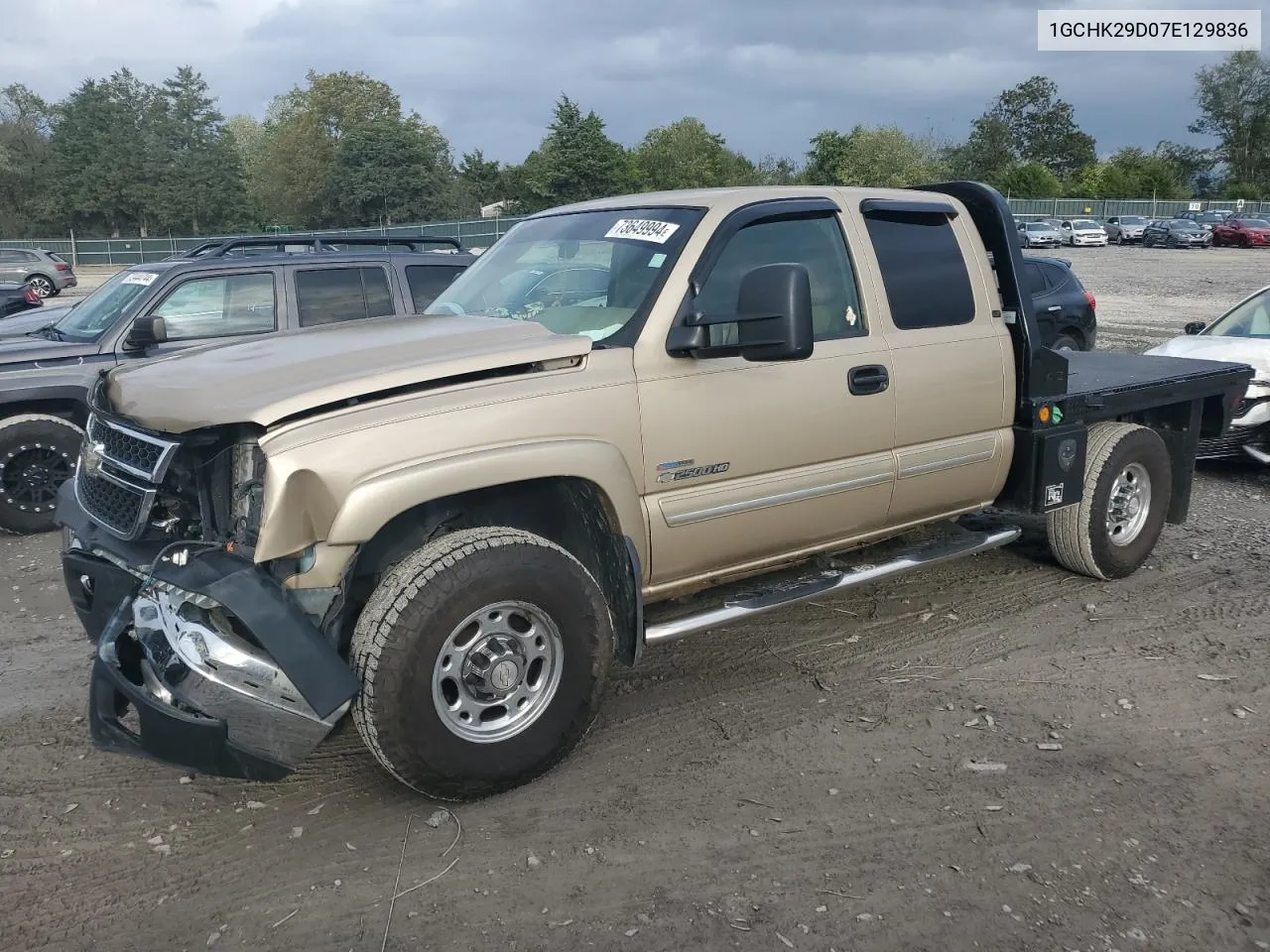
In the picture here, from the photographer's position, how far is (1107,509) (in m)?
5.66

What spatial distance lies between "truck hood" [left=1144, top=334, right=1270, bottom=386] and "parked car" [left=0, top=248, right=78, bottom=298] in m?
28.3

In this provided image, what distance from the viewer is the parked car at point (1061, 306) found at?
1220 cm

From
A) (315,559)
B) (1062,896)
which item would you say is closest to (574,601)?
(315,559)

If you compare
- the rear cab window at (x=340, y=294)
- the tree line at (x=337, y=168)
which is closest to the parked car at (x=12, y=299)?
the rear cab window at (x=340, y=294)

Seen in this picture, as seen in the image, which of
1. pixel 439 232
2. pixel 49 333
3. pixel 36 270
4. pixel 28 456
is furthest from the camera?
pixel 439 232

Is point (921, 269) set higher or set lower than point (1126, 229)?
lower

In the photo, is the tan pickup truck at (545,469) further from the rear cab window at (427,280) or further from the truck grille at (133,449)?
the rear cab window at (427,280)

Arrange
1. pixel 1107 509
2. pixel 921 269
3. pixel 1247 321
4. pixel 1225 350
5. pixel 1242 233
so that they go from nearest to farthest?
1. pixel 921 269
2. pixel 1107 509
3. pixel 1225 350
4. pixel 1247 321
5. pixel 1242 233

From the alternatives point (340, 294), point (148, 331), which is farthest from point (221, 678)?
point (340, 294)

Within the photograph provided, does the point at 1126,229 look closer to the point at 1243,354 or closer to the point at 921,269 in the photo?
the point at 1243,354

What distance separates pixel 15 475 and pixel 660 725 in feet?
17.6

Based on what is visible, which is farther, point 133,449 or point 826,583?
point 826,583

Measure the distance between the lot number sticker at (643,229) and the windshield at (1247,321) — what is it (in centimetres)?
676

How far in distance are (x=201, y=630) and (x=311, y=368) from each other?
90 cm
